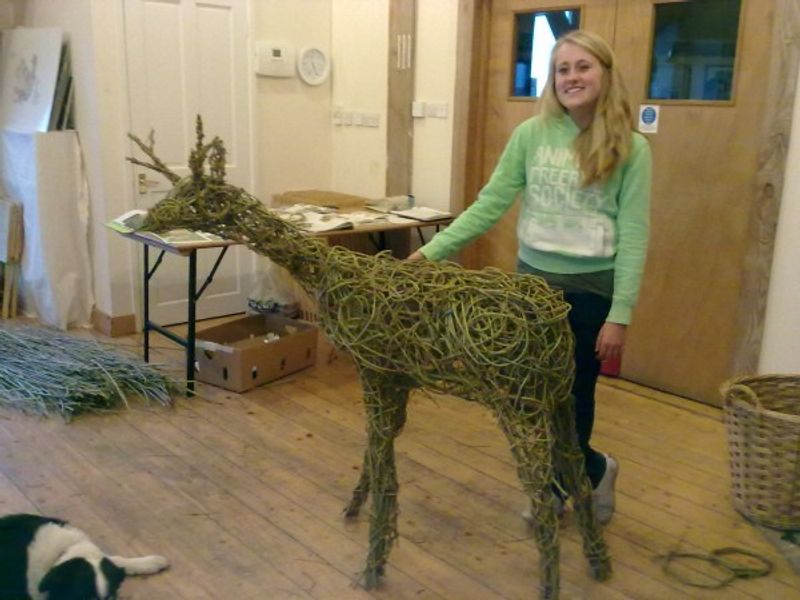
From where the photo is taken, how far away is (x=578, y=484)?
2.07 meters

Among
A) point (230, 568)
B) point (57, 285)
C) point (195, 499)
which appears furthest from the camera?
point (57, 285)

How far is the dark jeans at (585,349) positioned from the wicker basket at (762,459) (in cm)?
53

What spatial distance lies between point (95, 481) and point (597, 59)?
2.01 metres

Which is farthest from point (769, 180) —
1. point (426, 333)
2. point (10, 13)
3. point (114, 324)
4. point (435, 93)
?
point (10, 13)

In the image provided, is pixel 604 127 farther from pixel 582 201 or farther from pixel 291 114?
pixel 291 114

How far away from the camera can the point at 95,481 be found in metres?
2.63

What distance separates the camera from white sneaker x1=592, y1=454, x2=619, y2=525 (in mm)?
2395

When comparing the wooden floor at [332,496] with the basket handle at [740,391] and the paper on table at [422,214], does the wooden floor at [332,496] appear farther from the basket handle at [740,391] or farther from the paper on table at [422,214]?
the paper on table at [422,214]

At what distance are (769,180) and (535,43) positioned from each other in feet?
4.20

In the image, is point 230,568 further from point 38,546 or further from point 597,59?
point 597,59

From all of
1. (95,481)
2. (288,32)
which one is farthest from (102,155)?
(95,481)

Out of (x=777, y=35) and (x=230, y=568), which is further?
(x=777, y=35)

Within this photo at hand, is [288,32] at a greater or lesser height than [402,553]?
greater

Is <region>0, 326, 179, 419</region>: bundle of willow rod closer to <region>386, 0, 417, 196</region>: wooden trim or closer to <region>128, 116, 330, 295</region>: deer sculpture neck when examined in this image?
<region>128, 116, 330, 295</region>: deer sculpture neck
